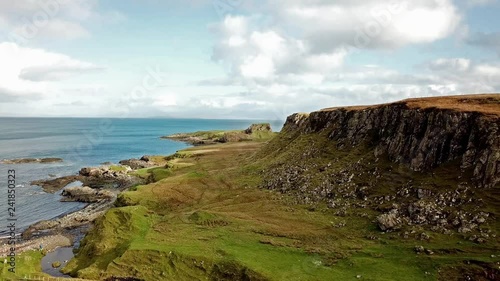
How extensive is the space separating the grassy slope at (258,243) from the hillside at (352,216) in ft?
0.42

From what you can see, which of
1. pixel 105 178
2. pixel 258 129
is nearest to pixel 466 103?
pixel 105 178

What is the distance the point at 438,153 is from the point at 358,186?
10722 mm

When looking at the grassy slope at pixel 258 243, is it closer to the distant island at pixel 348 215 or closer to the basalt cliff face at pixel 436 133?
the distant island at pixel 348 215

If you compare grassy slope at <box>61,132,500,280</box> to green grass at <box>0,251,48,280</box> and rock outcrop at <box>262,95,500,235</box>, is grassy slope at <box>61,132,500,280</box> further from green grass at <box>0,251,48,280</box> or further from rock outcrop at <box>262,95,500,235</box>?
green grass at <box>0,251,48,280</box>

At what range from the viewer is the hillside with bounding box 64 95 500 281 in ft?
115

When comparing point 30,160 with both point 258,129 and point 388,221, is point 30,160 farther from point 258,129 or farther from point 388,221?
point 388,221

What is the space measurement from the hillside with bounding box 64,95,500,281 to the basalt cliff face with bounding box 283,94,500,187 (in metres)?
0.15

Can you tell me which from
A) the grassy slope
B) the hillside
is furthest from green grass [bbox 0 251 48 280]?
the grassy slope

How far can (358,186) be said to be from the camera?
51.3 metres

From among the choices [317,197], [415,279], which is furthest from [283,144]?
[415,279]

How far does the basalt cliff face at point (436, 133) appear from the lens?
134ft

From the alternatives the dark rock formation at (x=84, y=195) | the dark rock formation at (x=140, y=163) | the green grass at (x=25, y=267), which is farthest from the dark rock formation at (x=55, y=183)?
the green grass at (x=25, y=267)

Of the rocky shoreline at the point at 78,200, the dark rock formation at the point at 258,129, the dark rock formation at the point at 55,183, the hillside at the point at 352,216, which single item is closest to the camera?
the hillside at the point at 352,216

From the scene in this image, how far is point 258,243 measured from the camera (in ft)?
135
